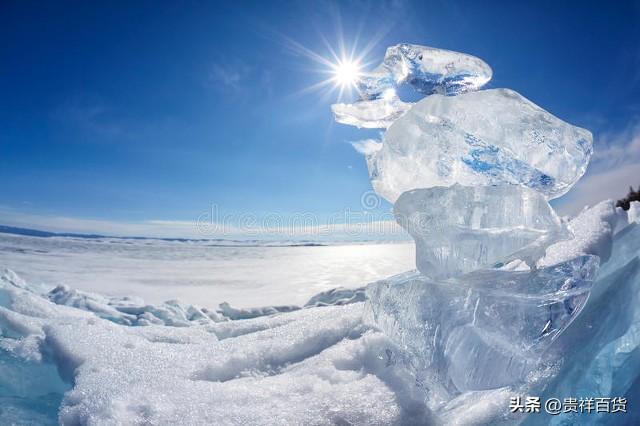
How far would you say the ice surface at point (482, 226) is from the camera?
1296 millimetres

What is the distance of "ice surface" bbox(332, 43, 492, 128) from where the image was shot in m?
1.64

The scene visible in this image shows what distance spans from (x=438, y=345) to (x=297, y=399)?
575 millimetres

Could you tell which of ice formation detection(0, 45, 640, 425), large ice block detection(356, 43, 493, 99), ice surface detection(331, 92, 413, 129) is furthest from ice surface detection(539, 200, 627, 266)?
ice surface detection(331, 92, 413, 129)

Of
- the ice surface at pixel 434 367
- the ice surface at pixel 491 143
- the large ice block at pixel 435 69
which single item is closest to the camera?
the ice surface at pixel 434 367

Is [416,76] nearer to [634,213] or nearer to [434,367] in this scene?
[434,367]

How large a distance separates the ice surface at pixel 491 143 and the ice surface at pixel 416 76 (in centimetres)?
16

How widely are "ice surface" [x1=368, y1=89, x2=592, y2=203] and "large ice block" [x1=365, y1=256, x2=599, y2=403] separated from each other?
0.40 meters

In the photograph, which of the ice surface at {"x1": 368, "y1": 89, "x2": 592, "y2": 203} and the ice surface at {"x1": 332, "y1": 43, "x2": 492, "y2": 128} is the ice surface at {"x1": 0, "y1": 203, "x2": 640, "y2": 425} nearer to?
the ice surface at {"x1": 368, "y1": 89, "x2": 592, "y2": 203}

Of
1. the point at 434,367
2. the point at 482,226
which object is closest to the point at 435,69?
the point at 482,226

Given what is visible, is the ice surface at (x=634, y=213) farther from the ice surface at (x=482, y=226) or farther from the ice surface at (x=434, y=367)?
the ice surface at (x=482, y=226)

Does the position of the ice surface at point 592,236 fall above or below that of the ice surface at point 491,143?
below

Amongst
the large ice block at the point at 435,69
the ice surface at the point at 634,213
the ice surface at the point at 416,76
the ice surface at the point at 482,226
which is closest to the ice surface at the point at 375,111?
the ice surface at the point at 416,76

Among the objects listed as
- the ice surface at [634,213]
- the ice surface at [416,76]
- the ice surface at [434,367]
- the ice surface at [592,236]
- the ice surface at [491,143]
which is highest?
the ice surface at [416,76]

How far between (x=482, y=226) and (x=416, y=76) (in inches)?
32.2
